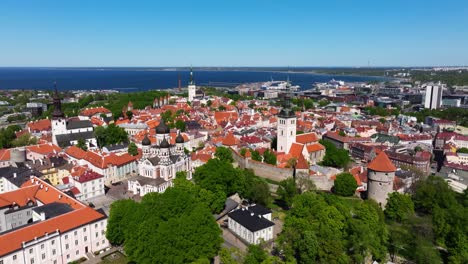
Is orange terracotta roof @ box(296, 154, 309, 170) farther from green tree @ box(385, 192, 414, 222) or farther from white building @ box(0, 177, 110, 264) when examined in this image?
white building @ box(0, 177, 110, 264)

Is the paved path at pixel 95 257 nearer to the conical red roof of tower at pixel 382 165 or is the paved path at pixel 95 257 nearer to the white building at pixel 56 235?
the white building at pixel 56 235

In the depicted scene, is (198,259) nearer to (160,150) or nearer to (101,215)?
(101,215)

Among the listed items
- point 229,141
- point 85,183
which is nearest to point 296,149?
point 229,141

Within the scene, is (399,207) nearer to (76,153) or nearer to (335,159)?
(335,159)

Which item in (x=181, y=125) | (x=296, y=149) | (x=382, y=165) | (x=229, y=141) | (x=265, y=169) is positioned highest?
(x=382, y=165)

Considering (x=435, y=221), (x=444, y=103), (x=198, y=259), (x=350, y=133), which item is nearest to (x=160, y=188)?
(x=198, y=259)

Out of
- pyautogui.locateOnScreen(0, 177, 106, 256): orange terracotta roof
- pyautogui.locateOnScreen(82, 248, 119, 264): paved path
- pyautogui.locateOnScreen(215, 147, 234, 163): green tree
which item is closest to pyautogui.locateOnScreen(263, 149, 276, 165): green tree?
pyautogui.locateOnScreen(215, 147, 234, 163): green tree
